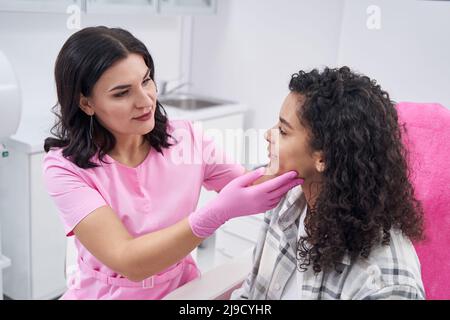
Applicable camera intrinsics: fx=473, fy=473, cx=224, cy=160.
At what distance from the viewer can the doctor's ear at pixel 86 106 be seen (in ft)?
4.15

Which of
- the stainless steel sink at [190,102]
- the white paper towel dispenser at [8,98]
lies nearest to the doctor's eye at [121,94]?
the white paper towel dispenser at [8,98]

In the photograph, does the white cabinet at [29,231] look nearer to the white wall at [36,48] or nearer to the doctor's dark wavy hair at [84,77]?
the white wall at [36,48]

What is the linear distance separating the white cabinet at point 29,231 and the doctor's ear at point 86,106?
3.04 ft

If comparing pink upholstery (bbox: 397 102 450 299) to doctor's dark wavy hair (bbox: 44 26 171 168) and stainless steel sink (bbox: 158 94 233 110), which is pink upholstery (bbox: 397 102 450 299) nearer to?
doctor's dark wavy hair (bbox: 44 26 171 168)

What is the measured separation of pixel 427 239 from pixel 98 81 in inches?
38.7

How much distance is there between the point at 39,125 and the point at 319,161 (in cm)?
174

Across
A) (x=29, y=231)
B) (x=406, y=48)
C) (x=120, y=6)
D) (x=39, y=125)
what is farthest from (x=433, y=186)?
(x=120, y=6)

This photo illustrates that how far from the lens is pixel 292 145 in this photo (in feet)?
3.70

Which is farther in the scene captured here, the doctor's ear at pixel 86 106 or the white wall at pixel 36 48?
the white wall at pixel 36 48

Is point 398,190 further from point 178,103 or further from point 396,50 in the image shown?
point 178,103

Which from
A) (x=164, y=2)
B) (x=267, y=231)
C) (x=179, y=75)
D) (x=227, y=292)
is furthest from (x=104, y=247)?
(x=179, y=75)

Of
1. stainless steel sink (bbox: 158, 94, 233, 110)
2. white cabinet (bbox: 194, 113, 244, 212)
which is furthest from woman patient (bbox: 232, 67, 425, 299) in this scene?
stainless steel sink (bbox: 158, 94, 233, 110)

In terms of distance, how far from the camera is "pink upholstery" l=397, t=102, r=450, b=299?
130 cm

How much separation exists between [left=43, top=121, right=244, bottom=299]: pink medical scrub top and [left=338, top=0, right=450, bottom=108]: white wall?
0.97 metres
